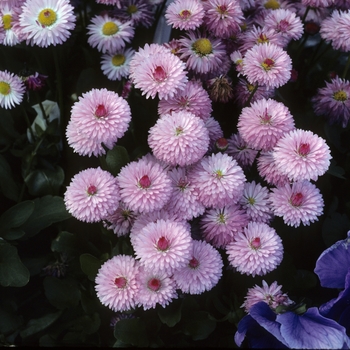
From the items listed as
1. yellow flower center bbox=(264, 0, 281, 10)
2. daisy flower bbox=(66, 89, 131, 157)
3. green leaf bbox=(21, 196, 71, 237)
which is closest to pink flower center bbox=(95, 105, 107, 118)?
daisy flower bbox=(66, 89, 131, 157)

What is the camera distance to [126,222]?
2.25 feet

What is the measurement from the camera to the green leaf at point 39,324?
2.56 feet

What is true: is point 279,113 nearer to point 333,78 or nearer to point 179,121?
point 179,121

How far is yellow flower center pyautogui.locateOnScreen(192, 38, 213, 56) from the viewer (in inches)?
30.0

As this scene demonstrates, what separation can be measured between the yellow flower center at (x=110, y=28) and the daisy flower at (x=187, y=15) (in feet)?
0.43

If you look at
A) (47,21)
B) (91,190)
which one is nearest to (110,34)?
(47,21)

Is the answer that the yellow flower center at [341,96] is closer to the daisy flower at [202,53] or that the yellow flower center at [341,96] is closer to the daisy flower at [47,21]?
the daisy flower at [202,53]

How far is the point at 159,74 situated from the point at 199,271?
0.81 ft

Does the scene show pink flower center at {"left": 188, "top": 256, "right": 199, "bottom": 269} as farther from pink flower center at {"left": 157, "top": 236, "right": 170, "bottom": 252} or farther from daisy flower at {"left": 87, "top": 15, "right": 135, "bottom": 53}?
daisy flower at {"left": 87, "top": 15, "right": 135, "bottom": 53}

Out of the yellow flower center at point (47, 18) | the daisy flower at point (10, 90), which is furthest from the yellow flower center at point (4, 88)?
the yellow flower center at point (47, 18)

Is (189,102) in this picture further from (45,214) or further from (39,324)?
(39,324)

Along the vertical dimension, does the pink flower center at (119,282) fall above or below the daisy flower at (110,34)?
below

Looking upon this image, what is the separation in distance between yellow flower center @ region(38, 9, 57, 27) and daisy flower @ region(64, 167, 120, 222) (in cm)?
26

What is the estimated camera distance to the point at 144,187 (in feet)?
2.08
